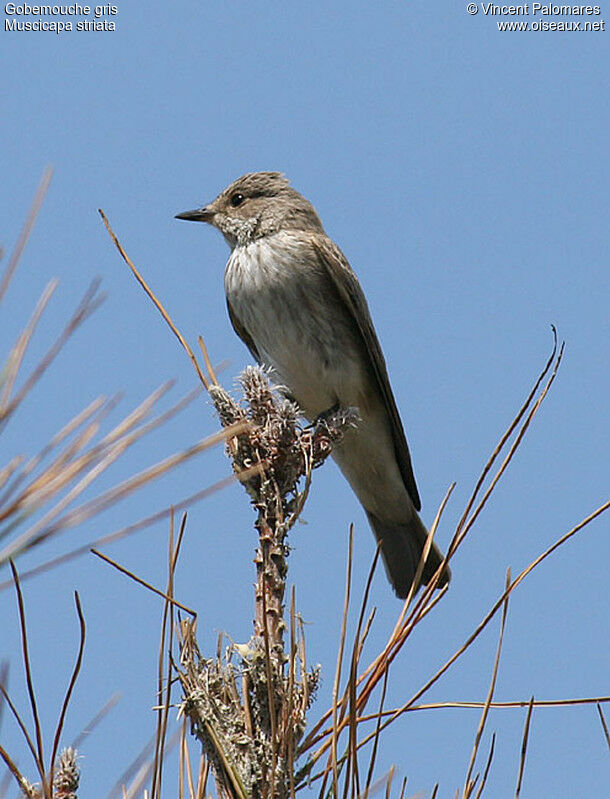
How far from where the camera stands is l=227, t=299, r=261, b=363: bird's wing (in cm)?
708

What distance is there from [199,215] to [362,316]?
4.83 ft

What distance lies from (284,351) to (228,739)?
13.4 feet

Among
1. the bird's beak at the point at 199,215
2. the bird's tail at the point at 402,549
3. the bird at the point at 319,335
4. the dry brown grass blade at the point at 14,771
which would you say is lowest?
the dry brown grass blade at the point at 14,771

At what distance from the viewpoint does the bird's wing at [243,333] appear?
708 centimetres

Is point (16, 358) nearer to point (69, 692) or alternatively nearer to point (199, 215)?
point (69, 692)

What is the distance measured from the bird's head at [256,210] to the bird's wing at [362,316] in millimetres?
394

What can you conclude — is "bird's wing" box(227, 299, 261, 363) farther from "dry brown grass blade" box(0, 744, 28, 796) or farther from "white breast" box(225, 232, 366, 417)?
"dry brown grass blade" box(0, 744, 28, 796)

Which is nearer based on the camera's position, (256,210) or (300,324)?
(300,324)

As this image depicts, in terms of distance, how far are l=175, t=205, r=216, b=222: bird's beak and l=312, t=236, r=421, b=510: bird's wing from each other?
0.87 metres

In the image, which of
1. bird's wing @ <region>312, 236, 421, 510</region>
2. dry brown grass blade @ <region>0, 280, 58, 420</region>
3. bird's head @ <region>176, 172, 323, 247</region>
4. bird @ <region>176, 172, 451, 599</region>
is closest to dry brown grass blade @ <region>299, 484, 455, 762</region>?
dry brown grass blade @ <region>0, 280, 58, 420</region>

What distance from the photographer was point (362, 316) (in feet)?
23.0

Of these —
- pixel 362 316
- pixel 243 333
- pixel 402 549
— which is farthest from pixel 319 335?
pixel 402 549

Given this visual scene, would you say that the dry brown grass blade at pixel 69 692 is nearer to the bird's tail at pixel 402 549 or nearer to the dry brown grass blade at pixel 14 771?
the dry brown grass blade at pixel 14 771

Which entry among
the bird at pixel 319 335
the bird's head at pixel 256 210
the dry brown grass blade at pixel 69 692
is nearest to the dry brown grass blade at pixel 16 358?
the dry brown grass blade at pixel 69 692
